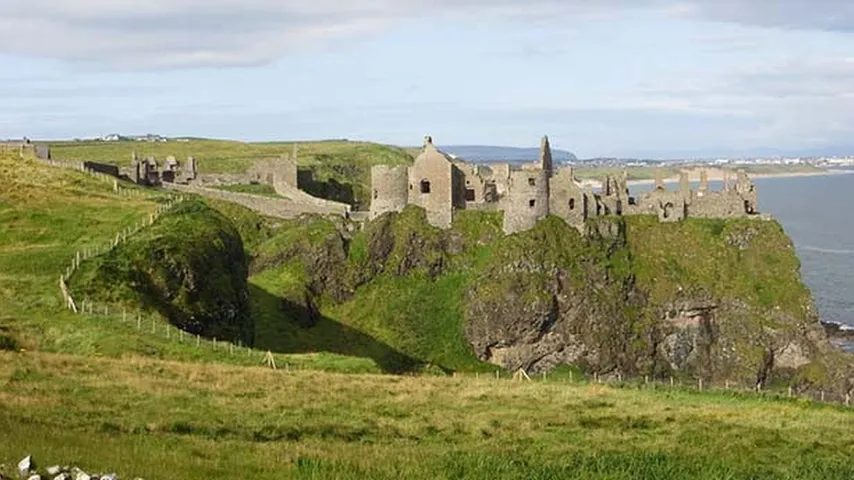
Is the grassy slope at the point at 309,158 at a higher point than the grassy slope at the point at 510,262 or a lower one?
higher

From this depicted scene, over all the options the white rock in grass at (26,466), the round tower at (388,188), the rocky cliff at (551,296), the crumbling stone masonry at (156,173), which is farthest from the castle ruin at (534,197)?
the white rock in grass at (26,466)

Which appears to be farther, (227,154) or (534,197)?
(227,154)

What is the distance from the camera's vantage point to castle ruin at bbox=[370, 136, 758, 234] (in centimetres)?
9700

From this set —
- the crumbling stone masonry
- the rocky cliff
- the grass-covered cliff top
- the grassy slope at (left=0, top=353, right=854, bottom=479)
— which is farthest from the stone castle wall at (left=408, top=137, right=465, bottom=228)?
the grassy slope at (left=0, top=353, right=854, bottom=479)

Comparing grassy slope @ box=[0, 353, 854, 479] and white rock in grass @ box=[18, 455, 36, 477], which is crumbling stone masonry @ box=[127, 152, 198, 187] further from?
white rock in grass @ box=[18, 455, 36, 477]

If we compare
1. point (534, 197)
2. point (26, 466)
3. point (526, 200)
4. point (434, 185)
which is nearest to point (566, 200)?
point (534, 197)

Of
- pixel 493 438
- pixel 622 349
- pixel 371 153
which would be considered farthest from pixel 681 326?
pixel 371 153

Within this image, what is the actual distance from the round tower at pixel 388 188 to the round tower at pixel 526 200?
1050 cm

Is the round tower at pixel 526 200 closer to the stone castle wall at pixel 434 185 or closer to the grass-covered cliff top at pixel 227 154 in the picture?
the stone castle wall at pixel 434 185

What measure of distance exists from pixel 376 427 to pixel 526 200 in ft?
221

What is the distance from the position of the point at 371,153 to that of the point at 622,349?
95.3 m

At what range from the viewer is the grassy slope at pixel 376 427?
2288 centimetres

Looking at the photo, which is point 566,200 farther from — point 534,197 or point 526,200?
point 526,200

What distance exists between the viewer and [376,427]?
3067cm
